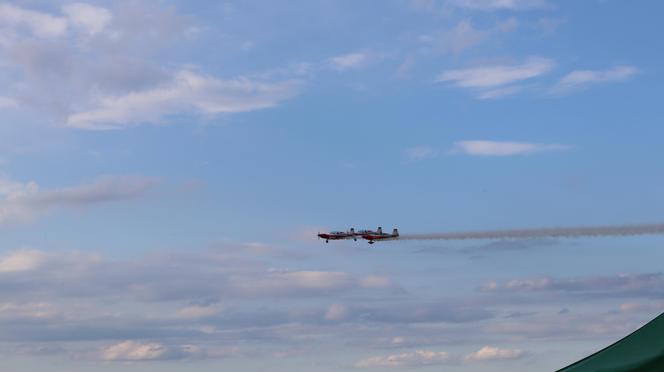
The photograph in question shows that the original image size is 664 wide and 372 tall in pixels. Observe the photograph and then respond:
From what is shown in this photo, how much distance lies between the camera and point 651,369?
26828 millimetres

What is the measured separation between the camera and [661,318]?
1091 inches

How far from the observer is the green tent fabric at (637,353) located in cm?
2703

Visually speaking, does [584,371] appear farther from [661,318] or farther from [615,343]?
[661,318]

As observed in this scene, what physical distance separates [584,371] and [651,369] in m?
3.29

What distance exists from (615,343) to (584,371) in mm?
1432

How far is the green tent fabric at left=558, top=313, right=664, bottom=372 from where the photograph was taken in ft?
88.7

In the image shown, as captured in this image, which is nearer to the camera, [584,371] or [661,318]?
[661,318]

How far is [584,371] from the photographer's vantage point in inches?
1174

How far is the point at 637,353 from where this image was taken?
91.6 ft

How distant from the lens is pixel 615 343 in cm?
3005

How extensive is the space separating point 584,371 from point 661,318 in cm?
346

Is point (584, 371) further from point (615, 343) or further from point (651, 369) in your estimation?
point (651, 369)

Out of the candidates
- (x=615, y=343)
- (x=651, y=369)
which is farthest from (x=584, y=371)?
(x=651, y=369)

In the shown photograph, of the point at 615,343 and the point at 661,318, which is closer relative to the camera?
the point at 661,318
